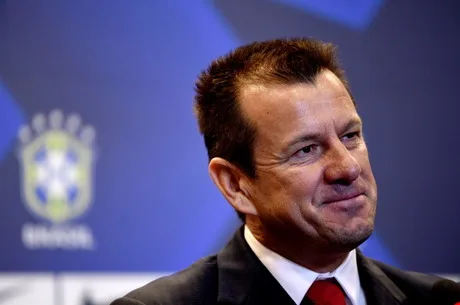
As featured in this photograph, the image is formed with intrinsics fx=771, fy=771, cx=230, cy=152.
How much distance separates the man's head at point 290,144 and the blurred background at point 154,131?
98 cm

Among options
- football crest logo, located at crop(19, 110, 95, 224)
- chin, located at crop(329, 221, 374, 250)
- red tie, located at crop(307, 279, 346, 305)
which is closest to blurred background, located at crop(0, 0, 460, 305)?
football crest logo, located at crop(19, 110, 95, 224)

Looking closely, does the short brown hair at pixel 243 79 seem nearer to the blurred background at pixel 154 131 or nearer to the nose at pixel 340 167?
the nose at pixel 340 167

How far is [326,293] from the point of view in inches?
69.0

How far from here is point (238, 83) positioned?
181 cm

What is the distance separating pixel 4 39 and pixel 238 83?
4.36ft

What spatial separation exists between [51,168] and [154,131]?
401 millimetres

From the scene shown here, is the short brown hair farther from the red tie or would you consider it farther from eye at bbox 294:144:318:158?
the red tie

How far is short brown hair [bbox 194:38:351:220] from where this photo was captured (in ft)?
5.80

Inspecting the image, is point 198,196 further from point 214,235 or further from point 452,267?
point 452,267

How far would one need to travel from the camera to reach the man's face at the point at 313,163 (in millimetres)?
1663

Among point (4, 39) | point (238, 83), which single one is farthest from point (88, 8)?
point (238, 83)

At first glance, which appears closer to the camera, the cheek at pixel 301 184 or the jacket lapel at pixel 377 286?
the cheek at pixel 301 184

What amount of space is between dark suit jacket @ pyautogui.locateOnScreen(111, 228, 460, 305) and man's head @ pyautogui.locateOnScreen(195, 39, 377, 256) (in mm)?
91

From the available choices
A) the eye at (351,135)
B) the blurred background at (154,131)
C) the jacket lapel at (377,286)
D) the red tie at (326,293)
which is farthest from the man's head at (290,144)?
the blurred background at (154,131)
